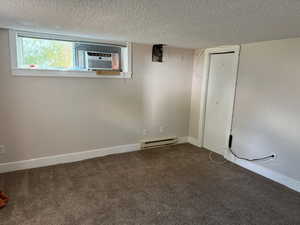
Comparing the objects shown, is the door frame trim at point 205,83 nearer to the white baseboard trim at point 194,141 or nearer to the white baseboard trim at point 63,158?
the white baseboard trim at point 194,141

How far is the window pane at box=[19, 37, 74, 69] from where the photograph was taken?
310cm

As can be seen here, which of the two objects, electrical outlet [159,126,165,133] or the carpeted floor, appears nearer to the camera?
the carpeted floor

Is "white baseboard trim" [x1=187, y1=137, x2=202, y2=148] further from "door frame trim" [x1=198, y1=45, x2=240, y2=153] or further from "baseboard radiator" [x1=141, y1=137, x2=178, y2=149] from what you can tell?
"baseboard radiator" [x1=141, y1=137, x2=178, y2=149]

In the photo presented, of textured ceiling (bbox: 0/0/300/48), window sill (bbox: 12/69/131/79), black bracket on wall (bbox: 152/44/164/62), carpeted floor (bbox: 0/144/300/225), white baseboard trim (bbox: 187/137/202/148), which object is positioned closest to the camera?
textured ceiling (bbox: 0/0/300/48)

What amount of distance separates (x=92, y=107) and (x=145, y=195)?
5.67 feet

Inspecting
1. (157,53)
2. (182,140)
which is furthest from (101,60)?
(182,140)

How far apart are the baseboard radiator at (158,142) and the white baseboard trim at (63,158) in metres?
0.15

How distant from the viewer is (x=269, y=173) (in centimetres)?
311

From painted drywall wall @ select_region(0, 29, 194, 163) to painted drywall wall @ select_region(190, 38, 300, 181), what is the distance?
128cm

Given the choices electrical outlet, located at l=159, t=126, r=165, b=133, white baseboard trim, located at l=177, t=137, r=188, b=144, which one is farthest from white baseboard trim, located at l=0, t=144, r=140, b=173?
white baseboard trim, located at l=177, t=137, r=188, b=144

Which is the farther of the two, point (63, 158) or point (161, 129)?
point (161, 129)

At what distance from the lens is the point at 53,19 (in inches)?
87.4

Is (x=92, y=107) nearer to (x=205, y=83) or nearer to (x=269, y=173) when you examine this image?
(x=205, y=83)

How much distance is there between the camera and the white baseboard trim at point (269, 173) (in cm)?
283
